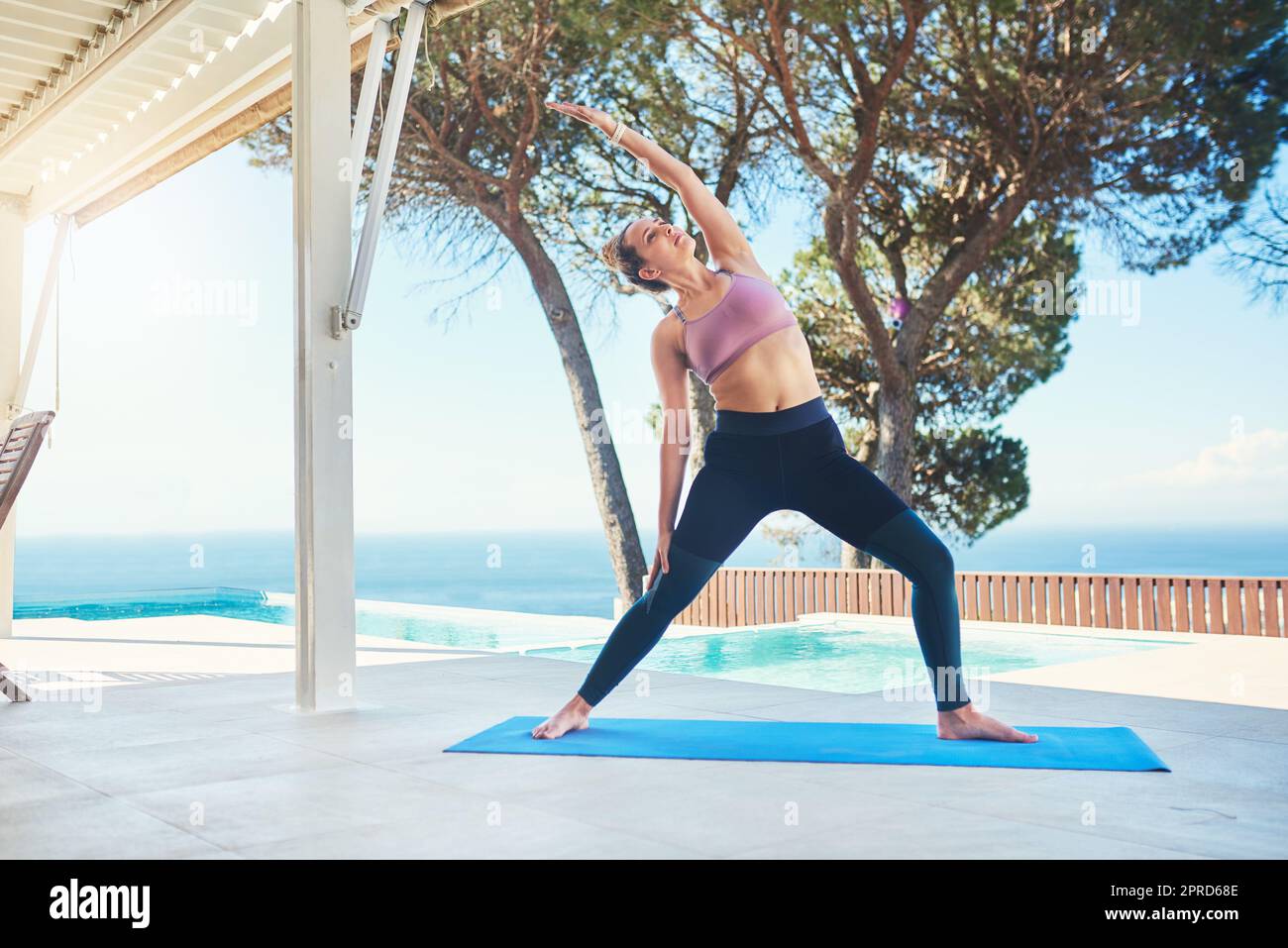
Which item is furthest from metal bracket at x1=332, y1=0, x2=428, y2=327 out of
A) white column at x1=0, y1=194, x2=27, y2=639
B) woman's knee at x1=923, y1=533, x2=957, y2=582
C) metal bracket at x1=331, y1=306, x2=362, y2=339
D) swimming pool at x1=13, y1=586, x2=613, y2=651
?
swimming pool at x1=13, y1=586, x2=613, y2=651

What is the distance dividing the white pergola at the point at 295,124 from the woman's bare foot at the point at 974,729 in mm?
2072

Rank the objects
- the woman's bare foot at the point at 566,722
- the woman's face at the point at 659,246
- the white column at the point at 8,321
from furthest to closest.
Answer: the white column at the point at 8,321 → the woman's face at the point at 659,246 → the woman's bare foot at the point at 566,722

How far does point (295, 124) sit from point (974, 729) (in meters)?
3.10

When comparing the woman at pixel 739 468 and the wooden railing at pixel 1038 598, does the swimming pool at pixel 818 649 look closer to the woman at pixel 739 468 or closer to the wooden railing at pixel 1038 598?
the wooden railing at pixel 1038 598

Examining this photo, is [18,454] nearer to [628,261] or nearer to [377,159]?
[377,159]

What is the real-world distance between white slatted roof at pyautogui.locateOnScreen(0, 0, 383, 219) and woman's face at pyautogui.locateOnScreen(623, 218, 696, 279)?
1.56m

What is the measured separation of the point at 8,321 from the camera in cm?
705

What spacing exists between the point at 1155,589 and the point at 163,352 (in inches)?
1343

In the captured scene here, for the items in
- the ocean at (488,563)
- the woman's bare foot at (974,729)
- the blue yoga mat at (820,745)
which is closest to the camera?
the blue yoga mat at (820,745)

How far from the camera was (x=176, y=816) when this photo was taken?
249cm

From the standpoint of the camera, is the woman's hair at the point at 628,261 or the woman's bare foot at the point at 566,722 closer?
the woman's bare foot at the point at 566,722

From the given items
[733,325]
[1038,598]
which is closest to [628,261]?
[733,325]

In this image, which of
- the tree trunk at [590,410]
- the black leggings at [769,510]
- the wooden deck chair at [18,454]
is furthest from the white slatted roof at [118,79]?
the tree trunk at [590,410]

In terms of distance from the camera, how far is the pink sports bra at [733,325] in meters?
3.52
